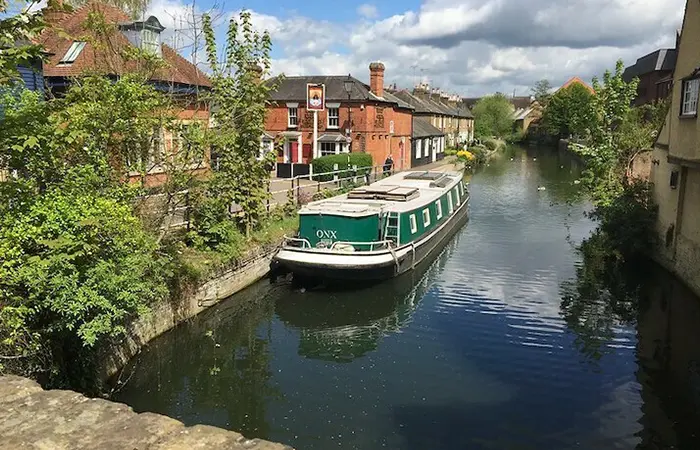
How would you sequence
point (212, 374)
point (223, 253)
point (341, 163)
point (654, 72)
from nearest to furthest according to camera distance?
point (212, 374)
point (223, 253)
point (341, 163)
point (654, 72)

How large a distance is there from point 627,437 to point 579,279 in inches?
328

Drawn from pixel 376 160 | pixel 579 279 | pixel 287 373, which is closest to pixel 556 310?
pixel 579 279

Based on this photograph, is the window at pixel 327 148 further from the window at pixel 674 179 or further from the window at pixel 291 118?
the window at pixel 674 179

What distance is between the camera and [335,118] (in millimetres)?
34344

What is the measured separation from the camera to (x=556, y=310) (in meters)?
13.5

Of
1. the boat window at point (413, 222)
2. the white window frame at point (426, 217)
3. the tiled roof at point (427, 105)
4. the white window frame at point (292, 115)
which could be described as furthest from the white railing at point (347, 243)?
the tiled roof at point (427, 105)

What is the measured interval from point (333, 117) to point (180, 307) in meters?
24.3

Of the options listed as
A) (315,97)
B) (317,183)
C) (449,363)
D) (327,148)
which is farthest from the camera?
(327,148)

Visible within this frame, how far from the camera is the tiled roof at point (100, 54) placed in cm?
1152

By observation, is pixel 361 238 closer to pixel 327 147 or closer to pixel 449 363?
pixel 449 363

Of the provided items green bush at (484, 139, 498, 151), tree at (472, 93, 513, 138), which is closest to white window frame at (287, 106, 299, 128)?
green bush at (484, 139, 498, 151)

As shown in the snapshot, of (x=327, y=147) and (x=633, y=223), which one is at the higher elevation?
(x=327, y=147)

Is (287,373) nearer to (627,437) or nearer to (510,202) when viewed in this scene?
(627,437)

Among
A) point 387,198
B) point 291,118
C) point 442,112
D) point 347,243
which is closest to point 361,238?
point 347,243
